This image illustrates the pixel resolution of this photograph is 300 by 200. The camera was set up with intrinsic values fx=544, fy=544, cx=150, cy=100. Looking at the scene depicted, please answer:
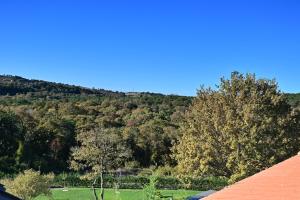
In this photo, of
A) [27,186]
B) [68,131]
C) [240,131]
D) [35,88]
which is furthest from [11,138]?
[35,88]

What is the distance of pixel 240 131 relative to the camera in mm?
27359

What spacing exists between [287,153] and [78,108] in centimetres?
5358

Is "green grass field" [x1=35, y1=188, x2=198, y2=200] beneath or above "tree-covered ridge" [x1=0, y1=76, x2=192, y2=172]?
beneath

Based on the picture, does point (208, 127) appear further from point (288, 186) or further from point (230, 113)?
point (288, 186)

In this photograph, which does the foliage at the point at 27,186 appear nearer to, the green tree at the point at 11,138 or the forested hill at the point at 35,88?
the green tree at the point at 11,138

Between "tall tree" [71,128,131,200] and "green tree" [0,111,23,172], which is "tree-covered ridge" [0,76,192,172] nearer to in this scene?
"green tree" [0,111,23,172]

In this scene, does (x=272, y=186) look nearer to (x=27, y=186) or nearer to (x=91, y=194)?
(x=27, y=186)

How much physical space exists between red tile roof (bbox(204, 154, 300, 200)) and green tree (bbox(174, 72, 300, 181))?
22.1 m

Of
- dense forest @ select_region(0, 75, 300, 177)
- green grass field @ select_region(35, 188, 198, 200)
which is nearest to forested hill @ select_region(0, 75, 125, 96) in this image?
dense forest @ select_region(0, 75, 300, 177)

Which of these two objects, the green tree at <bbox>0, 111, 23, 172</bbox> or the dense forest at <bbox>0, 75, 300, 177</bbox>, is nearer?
the green tree at <bbox>0, 111, 23, 172</bbox>

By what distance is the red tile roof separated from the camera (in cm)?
400

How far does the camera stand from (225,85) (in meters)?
28.7

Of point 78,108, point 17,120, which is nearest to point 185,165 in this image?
point 17,120

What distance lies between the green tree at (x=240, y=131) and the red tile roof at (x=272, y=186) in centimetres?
2211
